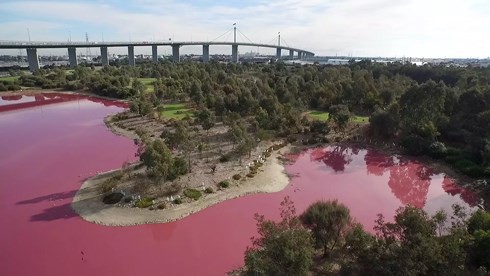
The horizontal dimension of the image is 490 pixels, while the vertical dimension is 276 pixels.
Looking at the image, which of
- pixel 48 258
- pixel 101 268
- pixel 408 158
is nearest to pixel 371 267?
pixel 101 268

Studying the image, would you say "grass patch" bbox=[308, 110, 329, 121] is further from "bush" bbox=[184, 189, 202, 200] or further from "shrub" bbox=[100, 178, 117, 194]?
"shrub" bbox=[100, 178, 117, 194]

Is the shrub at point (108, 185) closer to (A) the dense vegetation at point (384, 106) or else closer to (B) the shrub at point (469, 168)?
(A) the dense vegetation at point (384, 106)

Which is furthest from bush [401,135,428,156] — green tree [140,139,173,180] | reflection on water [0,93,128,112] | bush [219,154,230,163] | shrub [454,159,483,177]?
reflection on water [0,93,128,112]

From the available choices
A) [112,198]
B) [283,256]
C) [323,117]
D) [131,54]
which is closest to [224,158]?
[112,198]

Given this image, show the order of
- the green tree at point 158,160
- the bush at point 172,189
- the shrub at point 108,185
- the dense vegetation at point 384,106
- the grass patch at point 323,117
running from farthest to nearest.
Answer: the grass patch at point 323,117
the dense vegetation at point 384,106
the shrub at point 108,185
the bush at point 172,189
the green tree at point 158,160

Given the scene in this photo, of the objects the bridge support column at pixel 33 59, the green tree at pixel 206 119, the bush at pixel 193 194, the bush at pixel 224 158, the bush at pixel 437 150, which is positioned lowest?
the bush at pixel 193 194

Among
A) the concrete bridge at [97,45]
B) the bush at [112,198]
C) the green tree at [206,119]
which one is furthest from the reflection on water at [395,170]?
the concrete bridge at [97,45]
